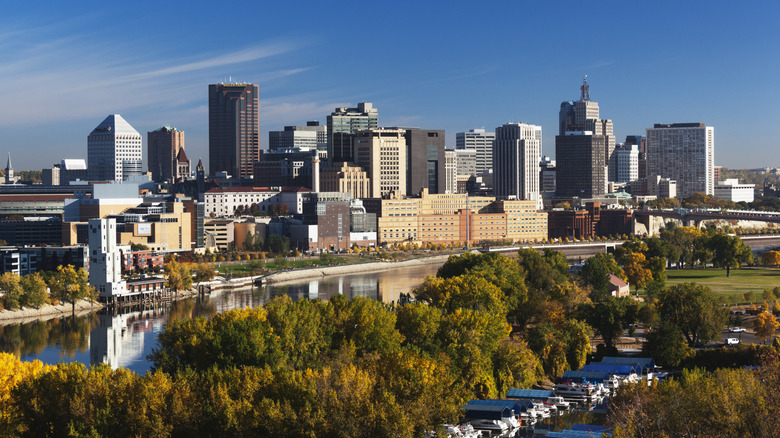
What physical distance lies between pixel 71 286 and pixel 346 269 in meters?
27.7

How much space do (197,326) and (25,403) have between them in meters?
6.91

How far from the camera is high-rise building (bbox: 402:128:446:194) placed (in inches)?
4894

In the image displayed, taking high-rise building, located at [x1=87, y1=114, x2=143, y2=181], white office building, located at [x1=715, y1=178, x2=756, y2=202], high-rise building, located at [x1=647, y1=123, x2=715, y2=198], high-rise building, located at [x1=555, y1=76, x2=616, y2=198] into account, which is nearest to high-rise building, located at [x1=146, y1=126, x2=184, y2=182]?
high-rise building, located at [x1=87, y1=114, x2=143, y2=181]

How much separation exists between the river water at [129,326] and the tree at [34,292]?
2571 mm

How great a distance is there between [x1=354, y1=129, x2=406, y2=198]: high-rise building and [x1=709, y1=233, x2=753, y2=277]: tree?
5063cm

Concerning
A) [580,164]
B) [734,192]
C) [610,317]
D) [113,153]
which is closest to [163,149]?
[113,153]

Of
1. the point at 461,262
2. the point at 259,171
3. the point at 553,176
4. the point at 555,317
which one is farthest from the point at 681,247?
the point at 553,176

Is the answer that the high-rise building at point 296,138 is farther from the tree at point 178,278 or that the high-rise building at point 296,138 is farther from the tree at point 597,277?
the tree at point 597,277

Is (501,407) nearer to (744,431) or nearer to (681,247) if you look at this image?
(744,431)

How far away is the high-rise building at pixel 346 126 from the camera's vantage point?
126500mm

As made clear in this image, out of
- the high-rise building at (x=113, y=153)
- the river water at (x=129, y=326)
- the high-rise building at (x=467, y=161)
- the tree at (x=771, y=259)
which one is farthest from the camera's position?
the high-rise building at (x=467, y=161)

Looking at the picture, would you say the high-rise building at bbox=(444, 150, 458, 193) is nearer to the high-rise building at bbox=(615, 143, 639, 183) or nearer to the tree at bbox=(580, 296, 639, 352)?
the high-rise building at bbox=(615, 143, 639, 183)

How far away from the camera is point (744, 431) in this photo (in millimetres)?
19766

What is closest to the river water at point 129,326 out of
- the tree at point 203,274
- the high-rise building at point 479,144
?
the tree at point 203,274
